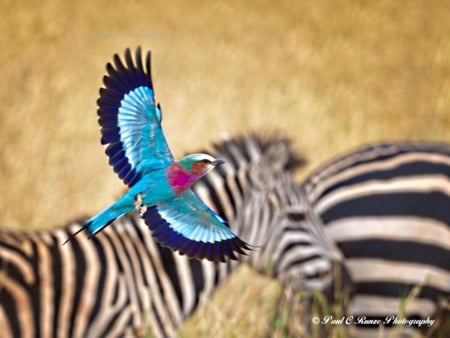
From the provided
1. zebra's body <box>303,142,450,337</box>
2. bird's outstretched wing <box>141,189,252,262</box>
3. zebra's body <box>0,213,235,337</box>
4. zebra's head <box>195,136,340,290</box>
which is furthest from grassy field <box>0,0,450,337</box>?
bird's outstretched wing <box>141,189,252,262</box>

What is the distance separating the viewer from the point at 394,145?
14.7ft

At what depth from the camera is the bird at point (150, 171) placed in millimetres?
704

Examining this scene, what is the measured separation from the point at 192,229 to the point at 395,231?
3.48m

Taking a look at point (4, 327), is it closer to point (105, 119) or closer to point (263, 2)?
point (105, 119)

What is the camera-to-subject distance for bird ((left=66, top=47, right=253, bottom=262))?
704 millimetres

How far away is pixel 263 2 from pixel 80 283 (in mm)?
8277

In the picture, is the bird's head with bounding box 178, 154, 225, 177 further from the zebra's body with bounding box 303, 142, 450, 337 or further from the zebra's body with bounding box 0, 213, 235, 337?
the zebra's body with bounding box 303, 142, 450, 337

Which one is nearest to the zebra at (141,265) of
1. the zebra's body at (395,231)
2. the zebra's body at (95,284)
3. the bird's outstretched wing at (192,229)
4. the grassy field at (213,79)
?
the zebra's body at (95,284)

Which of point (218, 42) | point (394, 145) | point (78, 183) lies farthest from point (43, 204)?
point (218, 42)

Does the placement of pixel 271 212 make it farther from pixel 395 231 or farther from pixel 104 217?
pixel 104 217

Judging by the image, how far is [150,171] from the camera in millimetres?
716

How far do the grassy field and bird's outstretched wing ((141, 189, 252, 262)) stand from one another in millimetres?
3657

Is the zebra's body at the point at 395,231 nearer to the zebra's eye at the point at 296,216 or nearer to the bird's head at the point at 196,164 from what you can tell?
the zebra's eye at the point at 296,216

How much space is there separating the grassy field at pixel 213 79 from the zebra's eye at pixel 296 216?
0.77m
